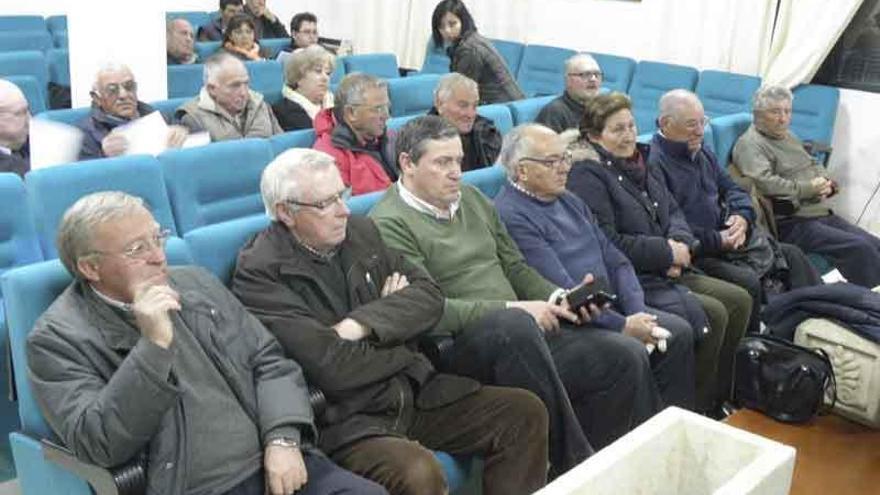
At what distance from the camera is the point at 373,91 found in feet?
11.7

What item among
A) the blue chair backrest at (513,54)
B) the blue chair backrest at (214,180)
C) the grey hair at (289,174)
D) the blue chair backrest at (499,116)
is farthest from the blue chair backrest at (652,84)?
the grey hair at (289,174)

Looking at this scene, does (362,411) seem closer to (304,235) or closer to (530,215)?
(304,235)

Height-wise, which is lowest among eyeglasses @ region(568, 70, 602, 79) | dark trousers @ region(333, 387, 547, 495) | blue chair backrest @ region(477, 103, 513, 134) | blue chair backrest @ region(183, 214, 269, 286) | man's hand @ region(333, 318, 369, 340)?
dark trousers @ region(333, 387, 547, 495)

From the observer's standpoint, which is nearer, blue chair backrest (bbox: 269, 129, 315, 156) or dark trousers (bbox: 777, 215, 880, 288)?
blue chair backrest (bbox: 269, 129, 315, 156)

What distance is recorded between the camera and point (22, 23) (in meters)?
6.56

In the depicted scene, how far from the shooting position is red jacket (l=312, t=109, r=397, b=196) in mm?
3474

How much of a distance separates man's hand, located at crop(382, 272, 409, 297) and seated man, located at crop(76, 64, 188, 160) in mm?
1728

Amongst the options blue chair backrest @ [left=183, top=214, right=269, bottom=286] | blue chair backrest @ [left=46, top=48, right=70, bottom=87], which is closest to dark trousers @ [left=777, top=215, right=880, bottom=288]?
blue chair backrest @ [left=183, top=214, right=269, bottom=286]

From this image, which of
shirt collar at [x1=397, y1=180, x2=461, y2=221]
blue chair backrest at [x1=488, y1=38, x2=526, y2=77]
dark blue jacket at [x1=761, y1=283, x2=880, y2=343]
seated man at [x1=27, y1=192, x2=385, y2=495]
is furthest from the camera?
blue chair backrest at [x1=488, y1=38, x2=526, y2=77]

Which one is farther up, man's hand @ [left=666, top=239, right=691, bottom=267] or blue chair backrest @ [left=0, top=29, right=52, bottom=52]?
blue chair backrest @ [left=0, top=29, right=52, bottom=52]

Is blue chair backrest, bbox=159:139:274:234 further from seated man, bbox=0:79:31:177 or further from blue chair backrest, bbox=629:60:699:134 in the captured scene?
blue chair backrest, bbox=629:60:699:134

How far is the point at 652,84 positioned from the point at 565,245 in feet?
10.9

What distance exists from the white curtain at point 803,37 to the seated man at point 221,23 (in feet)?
12.1

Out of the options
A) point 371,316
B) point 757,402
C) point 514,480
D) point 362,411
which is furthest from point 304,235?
point 757,402
